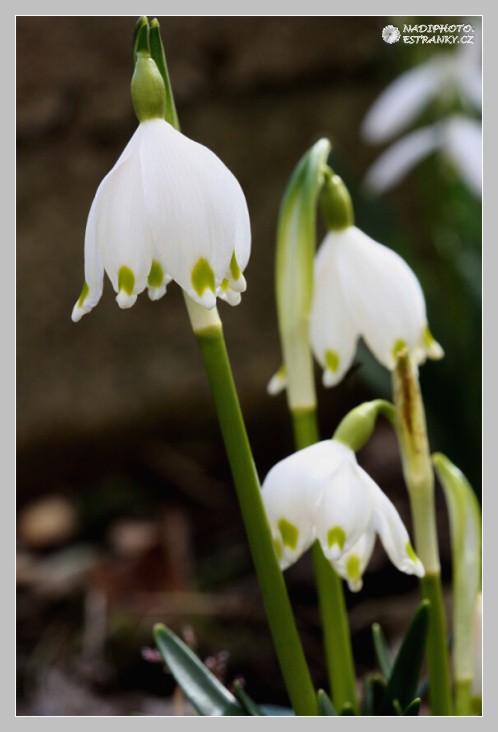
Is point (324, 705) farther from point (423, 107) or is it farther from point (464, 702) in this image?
point (423, 107)

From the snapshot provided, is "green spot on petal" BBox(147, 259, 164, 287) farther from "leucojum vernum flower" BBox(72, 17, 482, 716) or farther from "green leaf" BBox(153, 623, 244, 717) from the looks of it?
"green leaf" BBox(153, 623, 244, 717)

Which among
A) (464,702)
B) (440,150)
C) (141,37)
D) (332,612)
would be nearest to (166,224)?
(141,37)

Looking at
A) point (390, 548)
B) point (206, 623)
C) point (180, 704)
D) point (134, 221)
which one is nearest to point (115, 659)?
point (206, 623)

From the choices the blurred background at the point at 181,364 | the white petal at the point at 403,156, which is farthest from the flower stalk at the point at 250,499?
the white petal at the point at 403,156

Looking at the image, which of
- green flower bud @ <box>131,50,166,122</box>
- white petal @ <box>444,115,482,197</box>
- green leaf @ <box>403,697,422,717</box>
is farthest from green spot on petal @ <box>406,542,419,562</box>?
white petal @ <box>444,115,482,197</box>

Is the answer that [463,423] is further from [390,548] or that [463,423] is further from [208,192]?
[208,192]

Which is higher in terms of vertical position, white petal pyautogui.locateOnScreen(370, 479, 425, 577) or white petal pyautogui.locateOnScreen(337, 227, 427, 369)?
white petal pyautogui.locateOnScreen(337, 227, 427, 369)
